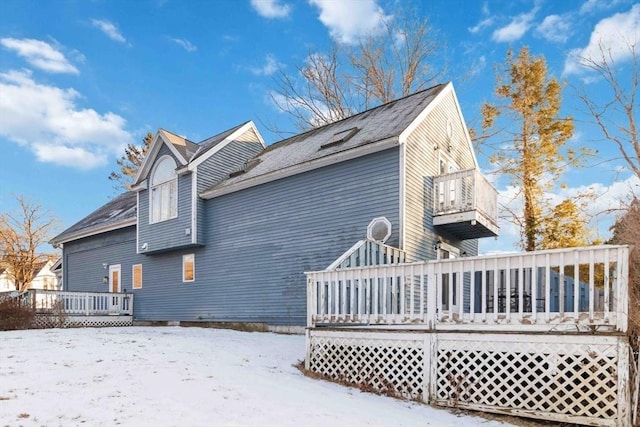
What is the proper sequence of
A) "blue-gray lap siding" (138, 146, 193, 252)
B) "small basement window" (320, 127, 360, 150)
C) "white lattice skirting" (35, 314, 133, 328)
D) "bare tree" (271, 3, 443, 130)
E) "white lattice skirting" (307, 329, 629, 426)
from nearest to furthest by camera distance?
1. "white lattice skirting" (307, 329, 629, 426)
2. "small basement window" (320, 127, 360, 150)
3. "white lattice skirting" (35, 314, 133, 328)
4. "blue-gray lap siding" (138, 146, 193, 252)
5. "bare tree" (271, 3, 443, 130)

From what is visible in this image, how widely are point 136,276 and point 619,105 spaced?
1860cm

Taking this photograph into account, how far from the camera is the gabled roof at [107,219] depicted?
19141 mm

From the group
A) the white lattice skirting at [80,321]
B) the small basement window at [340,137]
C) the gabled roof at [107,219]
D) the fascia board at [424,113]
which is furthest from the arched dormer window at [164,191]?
the fascia board at [424,113]

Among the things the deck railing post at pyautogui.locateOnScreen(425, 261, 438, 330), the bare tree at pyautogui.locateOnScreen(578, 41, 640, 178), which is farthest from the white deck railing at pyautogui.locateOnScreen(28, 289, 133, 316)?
the bare tree at pyautogui.locateOnScreen(578, 41, 640, 178)

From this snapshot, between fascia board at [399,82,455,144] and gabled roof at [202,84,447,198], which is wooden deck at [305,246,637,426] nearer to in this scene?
fascia board at [399,82,455,144]

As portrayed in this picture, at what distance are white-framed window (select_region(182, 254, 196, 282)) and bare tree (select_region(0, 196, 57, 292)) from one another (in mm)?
25832

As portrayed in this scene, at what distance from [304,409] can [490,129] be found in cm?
1959

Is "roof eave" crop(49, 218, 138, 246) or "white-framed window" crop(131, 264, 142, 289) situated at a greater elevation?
"roof eave" crop(49, 218, 138, 246)

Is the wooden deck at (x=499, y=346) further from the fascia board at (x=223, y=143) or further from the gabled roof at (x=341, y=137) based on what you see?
the fascia board at (x=223, y=143)

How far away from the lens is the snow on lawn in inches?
179

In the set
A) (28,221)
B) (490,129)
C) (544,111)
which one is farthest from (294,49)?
(28,221)

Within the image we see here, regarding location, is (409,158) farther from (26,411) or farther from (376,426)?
(26,411)

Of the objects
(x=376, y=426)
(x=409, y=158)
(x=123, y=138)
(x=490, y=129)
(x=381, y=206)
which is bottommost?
(x=376, y=426)

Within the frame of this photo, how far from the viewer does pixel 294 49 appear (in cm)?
2555
